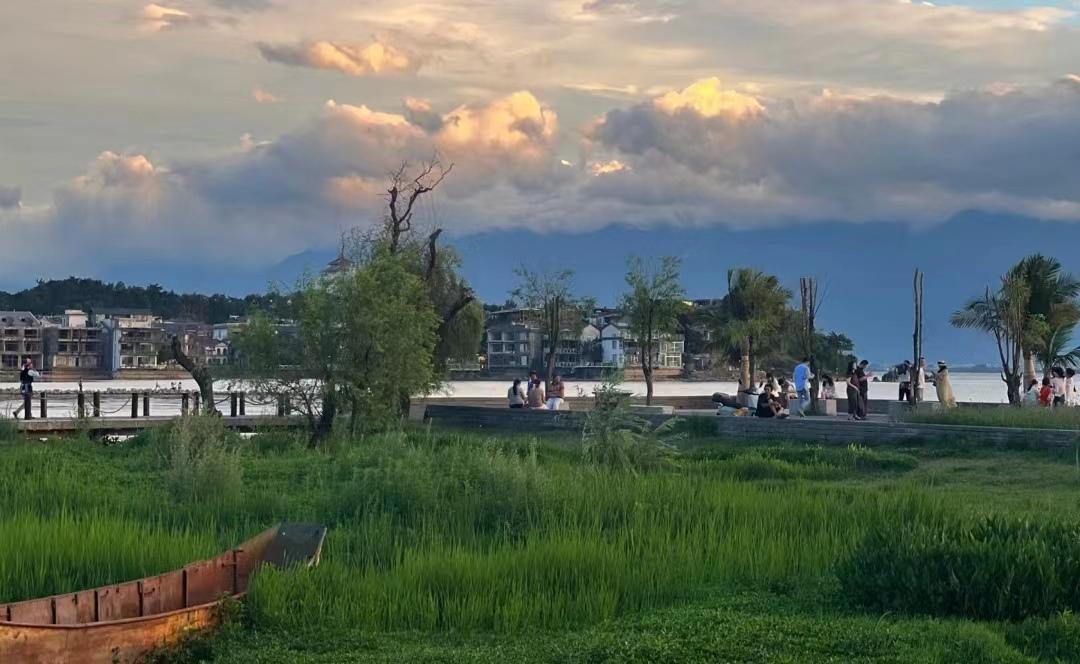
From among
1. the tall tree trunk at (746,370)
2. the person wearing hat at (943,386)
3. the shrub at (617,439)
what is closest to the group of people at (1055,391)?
the person wearing hat at (943,386)

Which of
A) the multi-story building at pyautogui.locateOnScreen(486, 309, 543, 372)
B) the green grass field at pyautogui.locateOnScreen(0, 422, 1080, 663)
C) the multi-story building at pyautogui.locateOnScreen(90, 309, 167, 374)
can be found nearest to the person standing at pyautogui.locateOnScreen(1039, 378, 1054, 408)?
the green grass field at pyautogui.locateOnScreen(0, 422, 1080, 663)

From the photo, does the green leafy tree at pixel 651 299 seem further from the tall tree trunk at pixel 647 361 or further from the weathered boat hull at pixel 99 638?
the weathered boat hull at pixel 99 638

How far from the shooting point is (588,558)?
11.6 metres

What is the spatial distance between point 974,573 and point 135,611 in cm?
643

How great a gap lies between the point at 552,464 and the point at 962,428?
9203 millimetres

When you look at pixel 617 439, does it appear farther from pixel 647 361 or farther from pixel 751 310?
pixel 751 310

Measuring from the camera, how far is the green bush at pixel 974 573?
982 centimetres

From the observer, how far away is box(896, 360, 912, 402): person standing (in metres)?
34.9

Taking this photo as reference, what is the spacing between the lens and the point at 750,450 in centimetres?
2420

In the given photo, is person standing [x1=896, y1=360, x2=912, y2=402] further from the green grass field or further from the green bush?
the green bush

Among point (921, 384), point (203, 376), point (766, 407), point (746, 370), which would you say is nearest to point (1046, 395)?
point (921, 384)

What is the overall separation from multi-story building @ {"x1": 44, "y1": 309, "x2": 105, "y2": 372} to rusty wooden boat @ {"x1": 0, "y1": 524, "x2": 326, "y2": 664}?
103901 millimetres

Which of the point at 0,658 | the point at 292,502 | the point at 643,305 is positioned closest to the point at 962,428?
the point at 292,502

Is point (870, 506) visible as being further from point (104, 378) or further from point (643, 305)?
point (104, 378)
